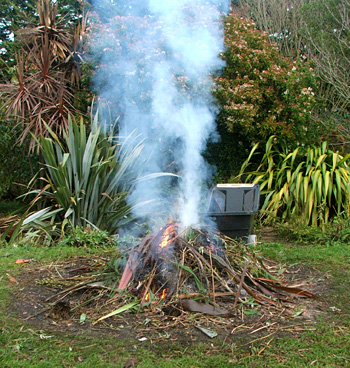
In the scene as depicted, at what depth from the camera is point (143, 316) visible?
3.27 metres

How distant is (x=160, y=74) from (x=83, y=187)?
210cm

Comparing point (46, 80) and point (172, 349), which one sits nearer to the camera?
point (172, 349)

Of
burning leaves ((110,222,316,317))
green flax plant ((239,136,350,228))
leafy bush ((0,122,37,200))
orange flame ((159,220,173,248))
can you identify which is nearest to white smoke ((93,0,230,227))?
green flax plant ((239,136,350,228))

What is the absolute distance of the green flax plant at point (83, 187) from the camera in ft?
18.2

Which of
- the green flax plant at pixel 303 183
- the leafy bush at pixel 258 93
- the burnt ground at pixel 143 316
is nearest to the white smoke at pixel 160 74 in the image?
the leafy bush at pixel 258 93

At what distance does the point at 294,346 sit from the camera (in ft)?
9.25

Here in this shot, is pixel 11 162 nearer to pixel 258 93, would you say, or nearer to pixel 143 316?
pixel 258 93

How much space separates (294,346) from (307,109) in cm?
539

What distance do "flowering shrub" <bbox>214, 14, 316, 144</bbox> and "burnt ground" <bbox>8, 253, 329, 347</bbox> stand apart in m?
3.81

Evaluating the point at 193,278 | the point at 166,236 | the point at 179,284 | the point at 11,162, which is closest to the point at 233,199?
the point at 166,236

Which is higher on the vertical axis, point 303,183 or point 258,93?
point 258,93

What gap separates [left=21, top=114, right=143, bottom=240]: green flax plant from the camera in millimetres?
5562

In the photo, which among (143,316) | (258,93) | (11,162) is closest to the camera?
(143,316)

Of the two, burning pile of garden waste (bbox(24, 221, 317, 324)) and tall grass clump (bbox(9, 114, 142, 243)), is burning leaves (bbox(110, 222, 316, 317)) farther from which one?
tall grass clump (bbox(9, 114, 142, 243))
